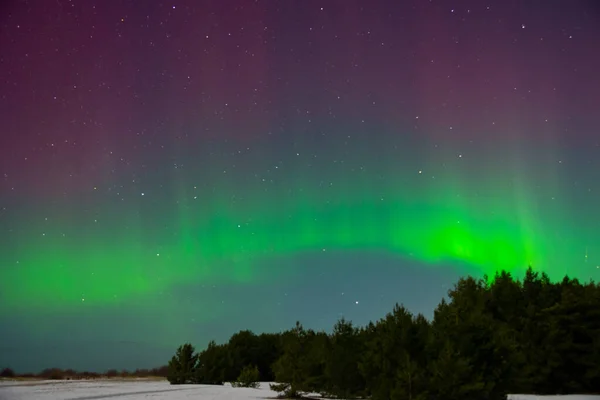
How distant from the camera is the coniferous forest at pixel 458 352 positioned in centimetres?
2161

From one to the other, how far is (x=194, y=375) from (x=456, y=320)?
25.6 meters

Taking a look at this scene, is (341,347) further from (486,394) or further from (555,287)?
(555,287)

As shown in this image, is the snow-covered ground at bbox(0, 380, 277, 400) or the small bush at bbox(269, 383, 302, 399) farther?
the small bush at bbox(269, 383, 302, 399)

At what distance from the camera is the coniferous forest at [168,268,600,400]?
2161 centimetres

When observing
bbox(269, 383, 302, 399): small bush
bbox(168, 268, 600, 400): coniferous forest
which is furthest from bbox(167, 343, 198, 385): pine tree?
bbox(269, 383, 302, 399): small bush

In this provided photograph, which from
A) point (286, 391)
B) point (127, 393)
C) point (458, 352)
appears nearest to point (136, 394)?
point (127, 393)

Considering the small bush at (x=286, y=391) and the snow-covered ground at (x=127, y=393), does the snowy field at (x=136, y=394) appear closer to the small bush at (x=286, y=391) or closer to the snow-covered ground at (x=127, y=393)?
the snow-covered ground at (x=127, y=393)

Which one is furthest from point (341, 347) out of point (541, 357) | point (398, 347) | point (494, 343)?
point (541, 357)

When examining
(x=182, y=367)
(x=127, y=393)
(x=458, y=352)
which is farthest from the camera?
(x=182, y=367)

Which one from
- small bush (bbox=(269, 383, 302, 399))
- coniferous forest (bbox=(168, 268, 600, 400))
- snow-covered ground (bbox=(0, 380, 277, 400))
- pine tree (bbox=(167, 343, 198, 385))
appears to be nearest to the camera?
coniferous forest (bbox=(168, 268, 600, 400))

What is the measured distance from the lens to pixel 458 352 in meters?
21.3

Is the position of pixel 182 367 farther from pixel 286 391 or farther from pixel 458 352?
pixel 458 352

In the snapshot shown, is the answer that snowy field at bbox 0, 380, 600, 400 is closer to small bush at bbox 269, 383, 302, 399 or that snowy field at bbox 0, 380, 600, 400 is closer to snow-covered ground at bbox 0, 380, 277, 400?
snow-covered ground at bbox 0, 380, 277, 400

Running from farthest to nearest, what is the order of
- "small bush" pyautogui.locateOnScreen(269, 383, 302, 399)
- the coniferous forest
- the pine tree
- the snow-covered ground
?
the pine tree
"small bush" pyautogui.locateOnScreen(269, 383, 302, 399)
the snow-covered ground
the coniferous forest
